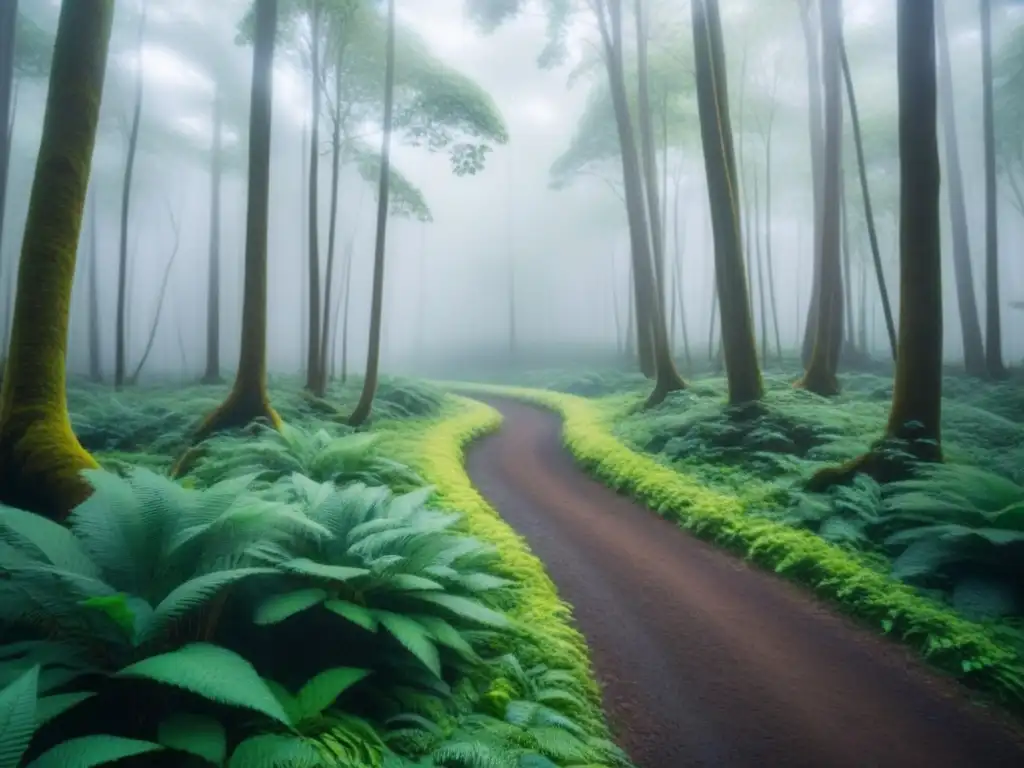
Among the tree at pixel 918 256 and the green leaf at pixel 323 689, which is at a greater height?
the tree at pixel 918 256

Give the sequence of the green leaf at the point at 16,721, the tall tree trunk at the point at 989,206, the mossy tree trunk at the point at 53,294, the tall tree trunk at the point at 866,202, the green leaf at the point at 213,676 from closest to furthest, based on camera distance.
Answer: the green leaf at the point at 16,721
the green leaf at the point at 213,676
the mossy tree trunk at the point at 53,294
the tall tree trunk at the point at 866,202
the tall tree trunk at the point at 989,206

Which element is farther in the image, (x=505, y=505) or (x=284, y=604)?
(x=505, y=505)

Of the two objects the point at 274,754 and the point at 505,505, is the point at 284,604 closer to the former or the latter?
the point at 274,754

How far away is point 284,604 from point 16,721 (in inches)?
52.8

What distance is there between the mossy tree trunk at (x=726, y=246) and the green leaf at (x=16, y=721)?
10.5 m

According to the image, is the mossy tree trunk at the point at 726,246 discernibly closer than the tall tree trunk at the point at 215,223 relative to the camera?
Yes

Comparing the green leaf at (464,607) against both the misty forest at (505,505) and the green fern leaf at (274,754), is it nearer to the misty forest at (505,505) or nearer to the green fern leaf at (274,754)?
the misty forest at (505,505)

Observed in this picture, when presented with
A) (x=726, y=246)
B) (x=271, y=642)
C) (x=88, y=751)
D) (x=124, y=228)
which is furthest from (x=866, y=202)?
(x=124, y=228)

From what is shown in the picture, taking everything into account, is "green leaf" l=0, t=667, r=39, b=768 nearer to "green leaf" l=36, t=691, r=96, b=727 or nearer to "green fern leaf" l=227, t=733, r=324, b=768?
"green leaf" l=36, t=691, r=96, b=727

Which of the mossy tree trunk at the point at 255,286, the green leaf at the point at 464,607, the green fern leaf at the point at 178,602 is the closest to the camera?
the green fern leaf at the point at 178,602

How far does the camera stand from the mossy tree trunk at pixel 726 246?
10.7 meters

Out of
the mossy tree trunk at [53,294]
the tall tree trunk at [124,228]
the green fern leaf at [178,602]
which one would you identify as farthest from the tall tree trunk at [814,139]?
the tall tree trunk at [124,228]

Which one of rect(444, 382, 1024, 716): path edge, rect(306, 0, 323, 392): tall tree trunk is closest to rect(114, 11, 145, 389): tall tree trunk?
rect(306, 0, 323, 392): tall tree trunk

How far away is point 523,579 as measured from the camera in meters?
5.44
